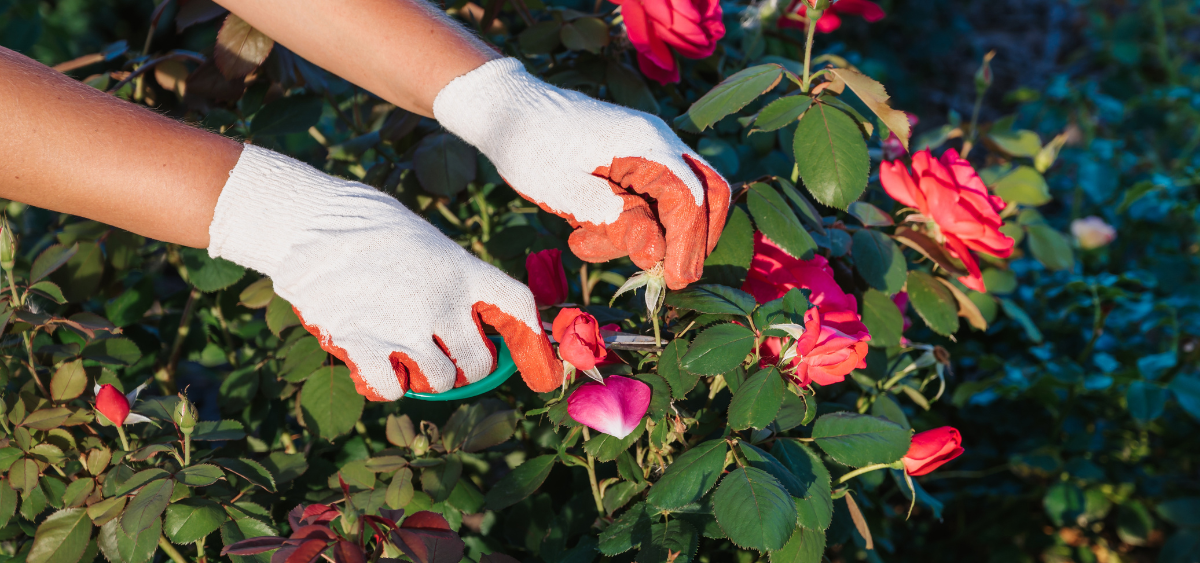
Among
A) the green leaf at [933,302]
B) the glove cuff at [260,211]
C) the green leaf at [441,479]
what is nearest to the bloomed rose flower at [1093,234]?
the green leaf at [933,302]

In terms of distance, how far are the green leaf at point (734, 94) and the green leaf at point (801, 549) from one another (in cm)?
53

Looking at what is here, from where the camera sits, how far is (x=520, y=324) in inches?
39.5

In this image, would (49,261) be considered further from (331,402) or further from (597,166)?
(597,166)

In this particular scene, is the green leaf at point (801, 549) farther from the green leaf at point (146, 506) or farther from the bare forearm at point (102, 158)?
the bare forearm at point (102, 158)

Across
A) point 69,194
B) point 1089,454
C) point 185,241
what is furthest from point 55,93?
point 1089,454

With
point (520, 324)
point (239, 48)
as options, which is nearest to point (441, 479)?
point (520, 324)

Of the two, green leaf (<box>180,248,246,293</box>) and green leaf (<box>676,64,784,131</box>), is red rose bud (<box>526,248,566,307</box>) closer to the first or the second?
green leaf (<box>676,64,784,131</box>)

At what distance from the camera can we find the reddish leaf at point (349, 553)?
69 cm

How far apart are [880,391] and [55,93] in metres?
1.25

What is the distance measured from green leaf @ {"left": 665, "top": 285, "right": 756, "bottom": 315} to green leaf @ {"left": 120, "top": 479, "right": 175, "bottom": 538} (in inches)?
24.9

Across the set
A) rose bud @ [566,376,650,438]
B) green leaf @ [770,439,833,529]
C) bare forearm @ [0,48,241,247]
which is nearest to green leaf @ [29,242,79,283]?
bare forearm @ [0,48,241,247]

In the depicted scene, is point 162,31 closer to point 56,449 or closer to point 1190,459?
point 56,449

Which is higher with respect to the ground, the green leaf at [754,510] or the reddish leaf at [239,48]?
the reddish leaf at [239,48]

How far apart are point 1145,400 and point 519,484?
1.38m
